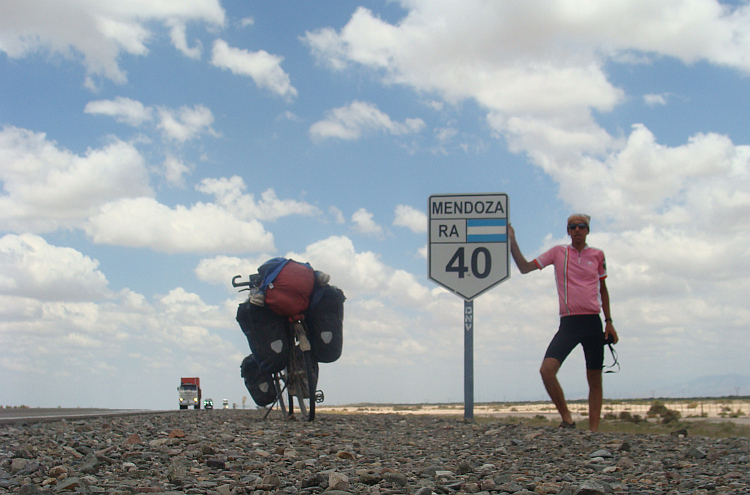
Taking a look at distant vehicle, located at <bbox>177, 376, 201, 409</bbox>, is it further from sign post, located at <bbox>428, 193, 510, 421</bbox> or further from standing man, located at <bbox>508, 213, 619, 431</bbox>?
standing man, located at <bbox>508, 213, 619, 431</bbox>

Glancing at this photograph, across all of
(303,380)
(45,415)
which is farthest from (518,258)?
(45,415)

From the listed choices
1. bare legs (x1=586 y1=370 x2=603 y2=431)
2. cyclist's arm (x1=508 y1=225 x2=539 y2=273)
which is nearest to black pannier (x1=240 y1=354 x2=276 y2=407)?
Result: cyclist's arm (x1=508 y1=225 x2=539 y2=273)

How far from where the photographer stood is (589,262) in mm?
7637

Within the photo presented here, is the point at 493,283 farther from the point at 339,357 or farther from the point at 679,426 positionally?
the point at 679,426

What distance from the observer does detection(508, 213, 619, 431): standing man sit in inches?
294

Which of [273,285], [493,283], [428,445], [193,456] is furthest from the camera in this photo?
[493,283]

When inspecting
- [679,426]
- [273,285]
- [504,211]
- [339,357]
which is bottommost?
[679,426]

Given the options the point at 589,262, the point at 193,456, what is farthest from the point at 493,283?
the point at 193,456

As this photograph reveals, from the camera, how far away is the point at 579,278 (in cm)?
756

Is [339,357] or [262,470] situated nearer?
[262,470]

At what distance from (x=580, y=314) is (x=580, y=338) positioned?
0.26 m

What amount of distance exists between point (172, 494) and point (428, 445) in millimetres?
3017

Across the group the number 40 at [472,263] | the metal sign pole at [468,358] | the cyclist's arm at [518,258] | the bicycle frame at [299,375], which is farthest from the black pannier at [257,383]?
the cyclist's arm at [518,258]

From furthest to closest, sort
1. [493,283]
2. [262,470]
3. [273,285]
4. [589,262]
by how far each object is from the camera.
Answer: [493,283], [273,285], [589,262], [262,470]
